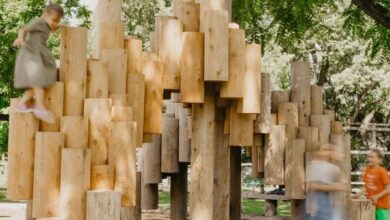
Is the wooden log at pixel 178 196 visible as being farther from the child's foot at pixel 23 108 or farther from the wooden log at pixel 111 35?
the child's foot at pixel 23 108

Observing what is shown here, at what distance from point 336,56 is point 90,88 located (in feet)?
69.8

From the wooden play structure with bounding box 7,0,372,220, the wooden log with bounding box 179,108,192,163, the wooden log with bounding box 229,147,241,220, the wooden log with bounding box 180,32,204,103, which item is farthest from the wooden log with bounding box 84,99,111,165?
the wooden log with bounding box 229,147,241,220

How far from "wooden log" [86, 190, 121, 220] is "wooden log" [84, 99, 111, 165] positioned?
0.29 meters

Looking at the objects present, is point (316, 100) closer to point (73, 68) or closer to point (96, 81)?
point (96, 81)

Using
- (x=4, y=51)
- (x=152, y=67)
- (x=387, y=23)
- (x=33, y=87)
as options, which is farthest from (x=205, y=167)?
(x=4, y=51)

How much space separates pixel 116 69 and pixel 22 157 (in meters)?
0.98

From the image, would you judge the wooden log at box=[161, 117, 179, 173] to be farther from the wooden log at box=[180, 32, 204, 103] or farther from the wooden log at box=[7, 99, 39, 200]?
the wooden log at box=[7, 99, 39, 200]

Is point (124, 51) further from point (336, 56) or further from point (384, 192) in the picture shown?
point (336, 56)

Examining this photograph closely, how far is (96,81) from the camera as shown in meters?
4.25

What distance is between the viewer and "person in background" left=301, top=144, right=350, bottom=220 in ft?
16.8

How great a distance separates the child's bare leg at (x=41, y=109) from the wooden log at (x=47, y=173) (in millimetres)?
127

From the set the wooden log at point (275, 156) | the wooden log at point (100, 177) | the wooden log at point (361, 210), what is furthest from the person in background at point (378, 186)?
the wooden log at point (100, 177)

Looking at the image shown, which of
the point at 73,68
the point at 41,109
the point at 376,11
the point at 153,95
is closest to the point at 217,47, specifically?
the point at 153,95

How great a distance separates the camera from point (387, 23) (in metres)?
7.82
